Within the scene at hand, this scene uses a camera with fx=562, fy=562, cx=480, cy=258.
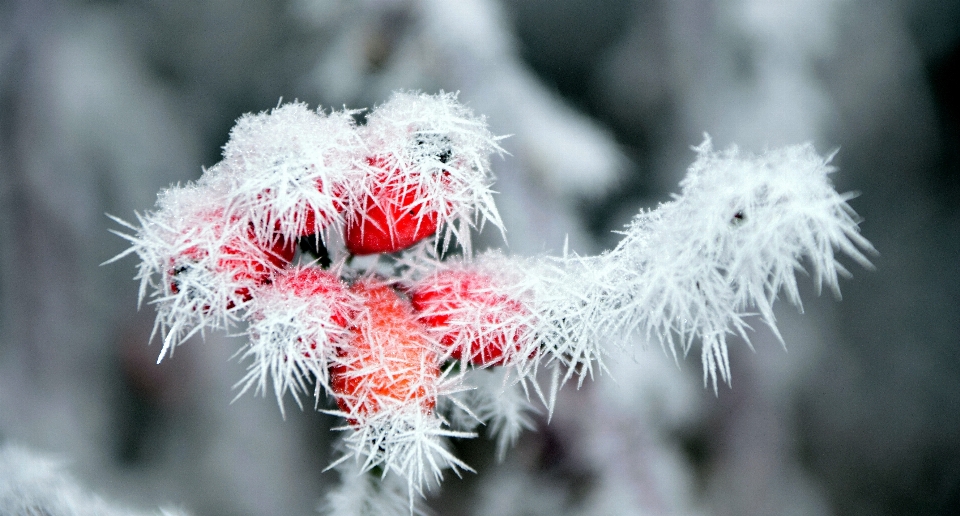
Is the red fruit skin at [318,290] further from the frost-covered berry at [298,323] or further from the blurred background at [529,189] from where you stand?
the blurred background at [529,189]

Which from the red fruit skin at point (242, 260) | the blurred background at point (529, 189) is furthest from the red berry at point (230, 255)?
the blurred background at point (529, 189)

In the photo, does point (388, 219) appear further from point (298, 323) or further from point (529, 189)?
point (529, 189)

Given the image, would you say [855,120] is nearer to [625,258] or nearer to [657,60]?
[657,60]

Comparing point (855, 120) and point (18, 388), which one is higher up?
point (855, 120)

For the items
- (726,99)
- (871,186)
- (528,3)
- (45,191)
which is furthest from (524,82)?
(45,191)

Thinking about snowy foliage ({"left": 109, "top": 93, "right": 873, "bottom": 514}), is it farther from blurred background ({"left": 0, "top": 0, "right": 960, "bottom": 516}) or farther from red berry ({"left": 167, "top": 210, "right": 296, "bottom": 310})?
blurred background ({"left": 0, "top": 0, "right": 960, "bottom": 516})
